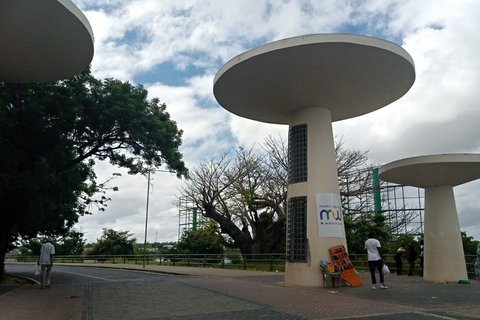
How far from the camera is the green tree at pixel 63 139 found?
43.8ft

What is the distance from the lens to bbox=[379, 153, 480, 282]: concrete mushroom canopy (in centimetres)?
1468

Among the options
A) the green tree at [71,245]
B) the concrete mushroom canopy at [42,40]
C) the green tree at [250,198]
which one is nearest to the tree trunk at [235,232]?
the green tree at [250,198]

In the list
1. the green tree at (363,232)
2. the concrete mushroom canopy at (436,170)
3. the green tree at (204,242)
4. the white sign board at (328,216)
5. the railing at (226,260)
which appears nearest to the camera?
the white sign board at (328,216)

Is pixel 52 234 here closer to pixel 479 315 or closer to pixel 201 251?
pixel 201 251

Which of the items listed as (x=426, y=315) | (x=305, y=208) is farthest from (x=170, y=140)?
(x=426, y=315)

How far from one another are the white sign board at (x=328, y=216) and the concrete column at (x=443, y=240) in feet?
13.2

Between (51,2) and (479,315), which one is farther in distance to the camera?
(479,315)

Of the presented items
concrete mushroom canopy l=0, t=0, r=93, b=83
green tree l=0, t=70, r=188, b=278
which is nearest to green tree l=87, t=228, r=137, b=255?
green tree l=0, t=70, r=188, b=278

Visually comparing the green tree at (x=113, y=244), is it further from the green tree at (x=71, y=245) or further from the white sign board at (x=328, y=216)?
the white sign board at (x=328, y=216)

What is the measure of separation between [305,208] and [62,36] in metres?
8.80

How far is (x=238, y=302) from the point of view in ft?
33.0

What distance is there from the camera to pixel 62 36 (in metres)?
8.77

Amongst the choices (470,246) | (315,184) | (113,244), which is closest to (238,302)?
(315,184)

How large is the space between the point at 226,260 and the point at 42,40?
63.7 ft
